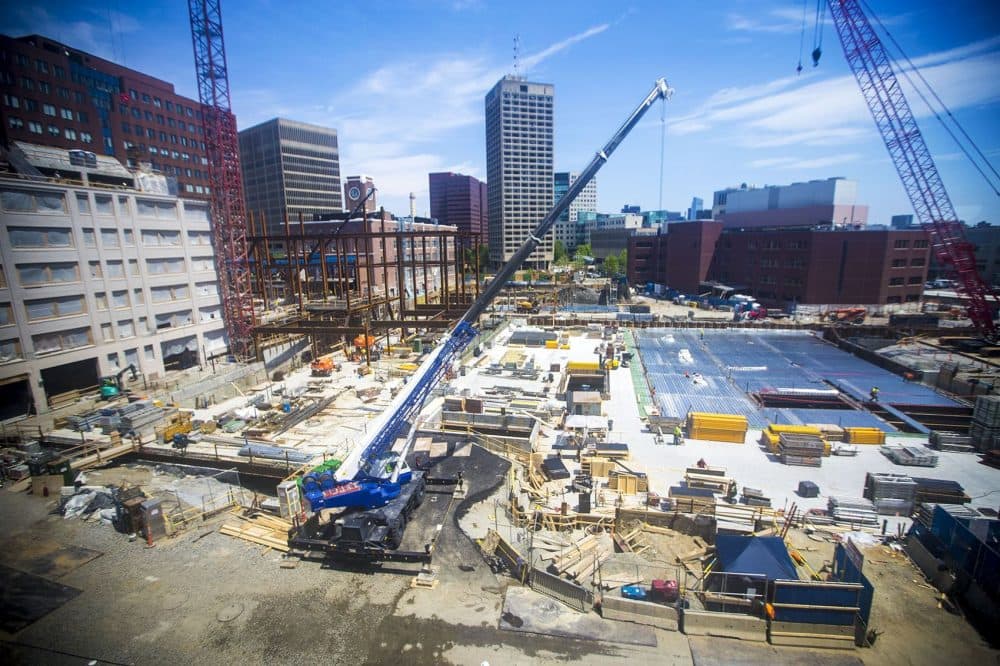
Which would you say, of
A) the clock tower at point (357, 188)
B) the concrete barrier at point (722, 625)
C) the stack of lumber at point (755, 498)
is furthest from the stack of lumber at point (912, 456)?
the clock tower at point (357, 188)

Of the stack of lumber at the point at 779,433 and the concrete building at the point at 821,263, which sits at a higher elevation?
the concrete building at the point at 821,263

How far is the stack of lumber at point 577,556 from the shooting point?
13.4 m

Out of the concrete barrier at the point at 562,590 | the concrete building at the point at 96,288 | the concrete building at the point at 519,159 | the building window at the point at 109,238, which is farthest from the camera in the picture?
the concrete building at the point at 519,159

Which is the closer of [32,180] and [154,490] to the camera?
[154,490]

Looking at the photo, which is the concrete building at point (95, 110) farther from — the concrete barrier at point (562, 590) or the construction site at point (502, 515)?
the concrete barrier at point (562, 590)

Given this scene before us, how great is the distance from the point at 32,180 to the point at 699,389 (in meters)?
43.8

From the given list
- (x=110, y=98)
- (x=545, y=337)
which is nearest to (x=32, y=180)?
(x=545, y=337)

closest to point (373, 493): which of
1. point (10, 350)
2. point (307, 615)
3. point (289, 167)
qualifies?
point (307, 615)

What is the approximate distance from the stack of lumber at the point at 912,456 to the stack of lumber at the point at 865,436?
0.81 m

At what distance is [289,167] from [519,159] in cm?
5815

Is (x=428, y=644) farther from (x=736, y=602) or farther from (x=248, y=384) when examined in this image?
(x=248, y=384)

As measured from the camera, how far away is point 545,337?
4506 centimetres

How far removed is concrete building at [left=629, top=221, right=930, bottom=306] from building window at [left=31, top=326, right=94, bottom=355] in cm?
7320

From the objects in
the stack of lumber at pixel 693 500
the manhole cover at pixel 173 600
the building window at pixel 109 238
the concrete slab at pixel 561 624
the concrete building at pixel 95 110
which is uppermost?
the concrete building at pixel 95 110
